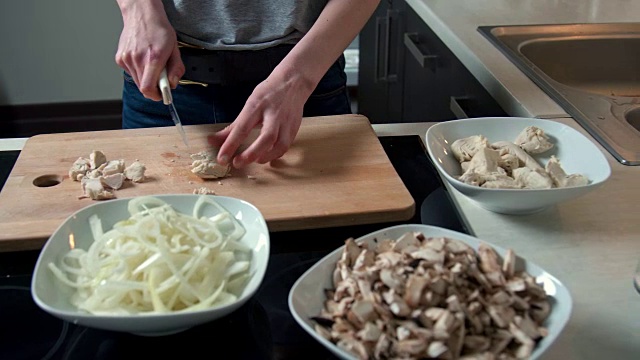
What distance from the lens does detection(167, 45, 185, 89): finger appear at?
1131mm

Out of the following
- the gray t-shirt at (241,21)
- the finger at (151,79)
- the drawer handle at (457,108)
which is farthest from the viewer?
the drawer handle at (457,108)

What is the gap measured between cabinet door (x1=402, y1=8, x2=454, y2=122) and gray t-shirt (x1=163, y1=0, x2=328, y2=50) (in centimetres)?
41

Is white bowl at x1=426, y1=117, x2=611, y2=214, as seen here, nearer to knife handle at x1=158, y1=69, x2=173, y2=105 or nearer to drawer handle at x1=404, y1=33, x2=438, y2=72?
knife handle at x1=158, y1=69, x2=173, y2=105

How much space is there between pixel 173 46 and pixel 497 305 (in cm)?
70

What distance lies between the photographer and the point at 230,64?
51.4 inches

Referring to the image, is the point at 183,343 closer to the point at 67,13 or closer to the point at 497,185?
the point at 497,185

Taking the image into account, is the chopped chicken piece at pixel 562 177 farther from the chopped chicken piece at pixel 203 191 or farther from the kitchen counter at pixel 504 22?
the chopped chicken piece at pixel 203 191

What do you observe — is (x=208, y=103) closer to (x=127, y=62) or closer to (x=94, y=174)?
(x=127, y=62)

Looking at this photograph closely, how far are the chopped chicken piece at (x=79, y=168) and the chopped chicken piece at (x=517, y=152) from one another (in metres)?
0.59

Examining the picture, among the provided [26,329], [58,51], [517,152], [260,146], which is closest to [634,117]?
[517,152]

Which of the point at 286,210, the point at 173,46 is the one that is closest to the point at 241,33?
the point at 173,46

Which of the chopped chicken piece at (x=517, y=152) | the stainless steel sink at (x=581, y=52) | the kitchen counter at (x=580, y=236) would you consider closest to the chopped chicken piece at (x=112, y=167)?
the kitchen counter at (x=580, y=236)

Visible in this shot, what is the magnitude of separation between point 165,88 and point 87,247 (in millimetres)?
323

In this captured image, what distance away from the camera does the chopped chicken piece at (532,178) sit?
35.6 inches
